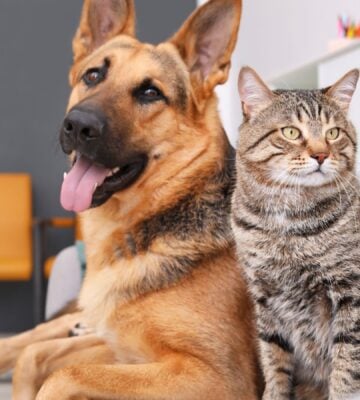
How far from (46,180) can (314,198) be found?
4580 mm

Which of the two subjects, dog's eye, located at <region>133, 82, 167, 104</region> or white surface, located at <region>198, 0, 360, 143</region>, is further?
white surface, located at <region>198, 0, 360, 143</region>

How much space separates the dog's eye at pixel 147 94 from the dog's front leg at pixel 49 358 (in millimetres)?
653

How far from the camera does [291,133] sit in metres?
1.52

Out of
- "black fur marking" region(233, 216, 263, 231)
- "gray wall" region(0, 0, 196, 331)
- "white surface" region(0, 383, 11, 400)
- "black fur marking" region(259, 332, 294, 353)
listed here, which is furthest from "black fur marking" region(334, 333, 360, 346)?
"gray wall" region(0, 0, 196, 331)

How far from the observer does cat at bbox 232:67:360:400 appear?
1.40 metres

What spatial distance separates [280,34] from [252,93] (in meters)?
3.75

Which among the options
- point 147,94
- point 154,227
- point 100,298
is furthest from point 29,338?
point 147,94

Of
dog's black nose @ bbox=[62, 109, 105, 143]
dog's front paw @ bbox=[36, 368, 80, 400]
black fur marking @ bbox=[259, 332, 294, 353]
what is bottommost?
dog's front paw @ bbox=[36, 368, 80, 400]

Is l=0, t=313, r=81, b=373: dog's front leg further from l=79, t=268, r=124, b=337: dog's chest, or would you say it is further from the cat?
Result: the cat

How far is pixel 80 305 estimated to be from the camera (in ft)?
6.02

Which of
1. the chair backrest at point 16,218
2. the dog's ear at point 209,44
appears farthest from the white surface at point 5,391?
the chair backrest at point 16,218

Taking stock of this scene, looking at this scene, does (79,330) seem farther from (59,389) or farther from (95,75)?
(95,75)

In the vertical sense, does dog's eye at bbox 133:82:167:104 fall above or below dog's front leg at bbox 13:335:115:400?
above

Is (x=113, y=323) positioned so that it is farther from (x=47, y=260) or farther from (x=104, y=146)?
(x=47, y=260)
